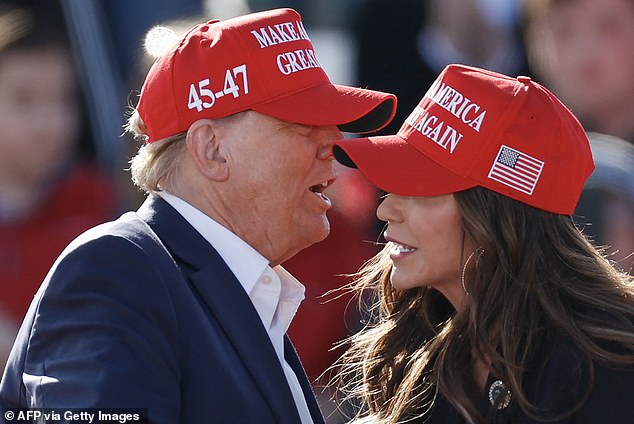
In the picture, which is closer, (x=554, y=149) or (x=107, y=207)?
(x=554, y=149)

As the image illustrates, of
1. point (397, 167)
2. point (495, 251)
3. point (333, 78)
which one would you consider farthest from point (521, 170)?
point (333, 78)

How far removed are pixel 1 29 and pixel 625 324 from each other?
2.97 meters

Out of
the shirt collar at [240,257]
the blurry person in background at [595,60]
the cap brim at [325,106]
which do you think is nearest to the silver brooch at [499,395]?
the shirt collar at [240,257]

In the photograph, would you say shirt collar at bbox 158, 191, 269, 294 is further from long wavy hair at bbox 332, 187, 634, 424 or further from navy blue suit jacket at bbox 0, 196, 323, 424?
long wavy hair at bbox 332, 187, 634, 424

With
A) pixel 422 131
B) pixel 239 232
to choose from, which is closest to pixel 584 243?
pixel 422 131

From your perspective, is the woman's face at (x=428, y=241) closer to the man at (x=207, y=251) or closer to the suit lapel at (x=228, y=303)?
the man at (x=207, y=251)

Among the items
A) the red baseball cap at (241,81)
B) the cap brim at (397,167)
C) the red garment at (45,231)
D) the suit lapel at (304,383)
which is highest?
the red baseball cap at (241,81)

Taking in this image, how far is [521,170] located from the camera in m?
2.91

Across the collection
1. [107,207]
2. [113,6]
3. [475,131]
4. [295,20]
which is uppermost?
[295,20]

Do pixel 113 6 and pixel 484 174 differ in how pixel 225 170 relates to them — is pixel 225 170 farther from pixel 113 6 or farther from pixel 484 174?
pixel 113 6

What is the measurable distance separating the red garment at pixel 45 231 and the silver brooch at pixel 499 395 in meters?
2.19

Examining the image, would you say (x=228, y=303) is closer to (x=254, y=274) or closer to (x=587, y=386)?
(x=254, y=274)

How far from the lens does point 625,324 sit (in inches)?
107

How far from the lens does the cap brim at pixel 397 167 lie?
2.95 meters
